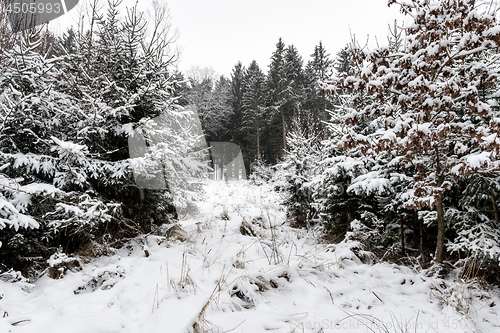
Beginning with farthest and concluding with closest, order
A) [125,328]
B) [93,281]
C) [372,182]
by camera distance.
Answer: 1. [372,182]
2. [93,281]
3. [125,328]

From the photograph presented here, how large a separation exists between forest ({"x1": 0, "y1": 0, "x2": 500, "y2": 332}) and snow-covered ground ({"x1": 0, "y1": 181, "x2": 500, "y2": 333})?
525mm

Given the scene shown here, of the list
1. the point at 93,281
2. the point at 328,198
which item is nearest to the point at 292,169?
the point at 328,198

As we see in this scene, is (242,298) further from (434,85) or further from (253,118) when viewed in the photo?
(253,118)

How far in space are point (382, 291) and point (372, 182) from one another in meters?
1.83

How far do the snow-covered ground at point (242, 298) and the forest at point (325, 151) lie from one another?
0.53 m

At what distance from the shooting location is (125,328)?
2.22m

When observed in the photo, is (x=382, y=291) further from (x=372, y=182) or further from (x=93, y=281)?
(x=93, y=281)

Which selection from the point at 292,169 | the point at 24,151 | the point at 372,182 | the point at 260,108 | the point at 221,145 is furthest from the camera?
the point at 221,145

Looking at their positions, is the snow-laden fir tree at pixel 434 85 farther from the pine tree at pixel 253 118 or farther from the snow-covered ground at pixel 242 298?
the pine tree at pixel 253 118

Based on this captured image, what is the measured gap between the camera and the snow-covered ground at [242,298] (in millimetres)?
2311

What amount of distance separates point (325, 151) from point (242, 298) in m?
4.47

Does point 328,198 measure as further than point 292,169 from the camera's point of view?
No

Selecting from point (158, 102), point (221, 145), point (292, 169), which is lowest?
point (292, 169)

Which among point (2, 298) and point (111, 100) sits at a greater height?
point (111, 100)
